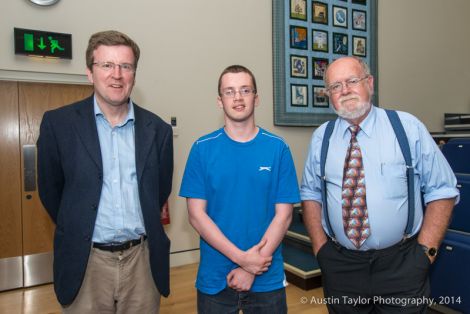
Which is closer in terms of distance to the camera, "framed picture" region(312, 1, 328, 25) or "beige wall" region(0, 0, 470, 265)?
"beige wall" region(0, 0, 470, 265)

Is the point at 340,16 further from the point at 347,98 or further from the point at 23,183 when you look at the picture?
the point at 23,183

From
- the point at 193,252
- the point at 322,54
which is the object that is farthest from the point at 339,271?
the point at 322,54

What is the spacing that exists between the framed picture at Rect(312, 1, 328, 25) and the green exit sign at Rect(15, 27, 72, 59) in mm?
3030

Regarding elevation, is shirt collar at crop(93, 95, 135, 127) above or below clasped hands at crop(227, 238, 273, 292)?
above

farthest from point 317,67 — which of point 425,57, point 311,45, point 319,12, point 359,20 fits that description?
point 425,57

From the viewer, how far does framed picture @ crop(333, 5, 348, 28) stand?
505cm

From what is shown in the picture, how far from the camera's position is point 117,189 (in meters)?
1.52

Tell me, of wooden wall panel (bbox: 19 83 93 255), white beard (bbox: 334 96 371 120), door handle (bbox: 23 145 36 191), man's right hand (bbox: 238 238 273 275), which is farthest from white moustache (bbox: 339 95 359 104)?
door handle (bbox: 23 145 36 191)

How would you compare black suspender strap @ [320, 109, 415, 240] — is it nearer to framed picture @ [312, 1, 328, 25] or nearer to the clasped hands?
the clasped hands

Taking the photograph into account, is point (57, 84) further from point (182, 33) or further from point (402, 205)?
point (402, 205)

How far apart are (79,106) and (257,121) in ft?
10.3

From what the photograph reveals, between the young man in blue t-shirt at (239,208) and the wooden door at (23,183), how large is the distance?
8.71 feet

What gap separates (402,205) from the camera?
5.28ft

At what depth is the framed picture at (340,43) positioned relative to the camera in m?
5.08
